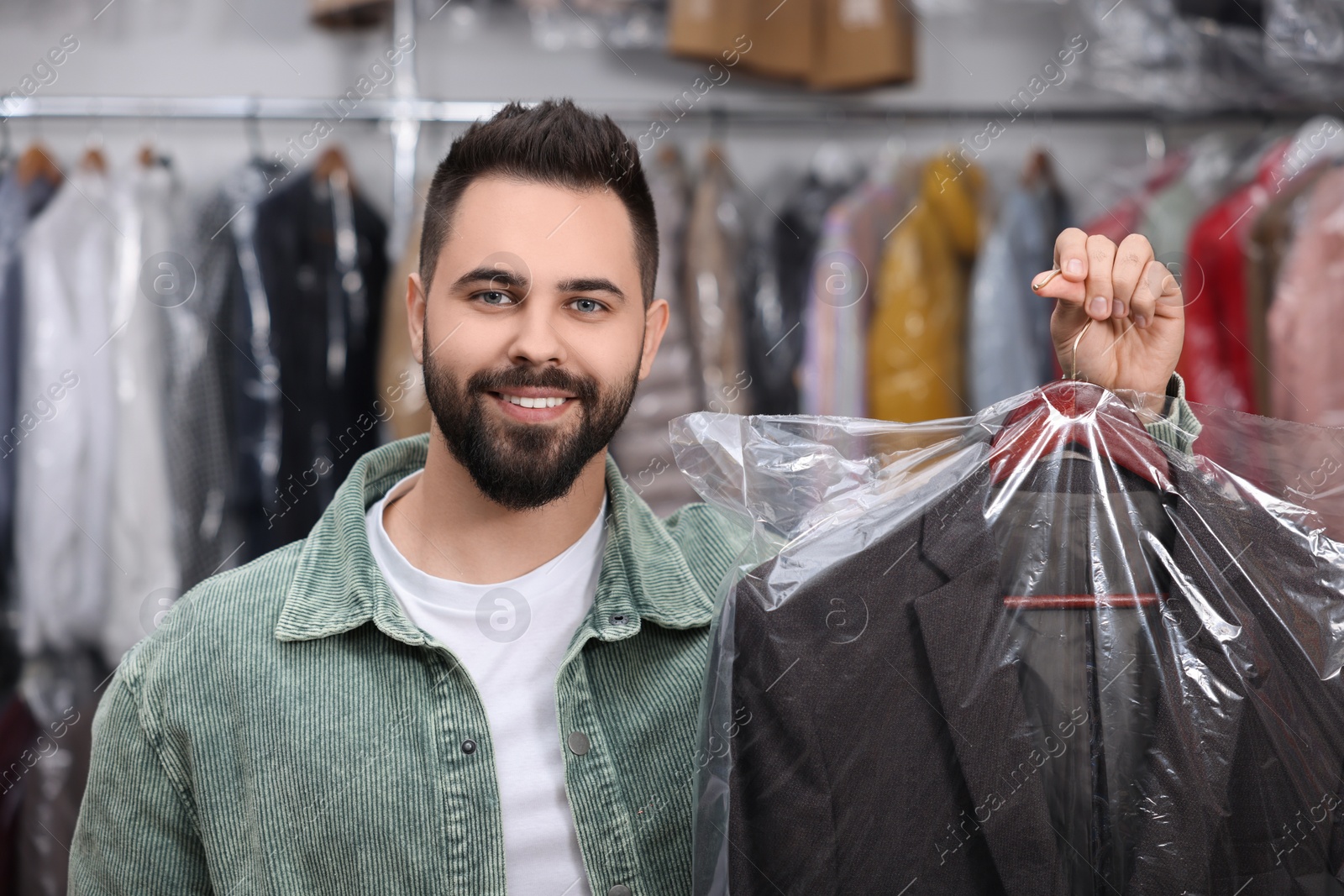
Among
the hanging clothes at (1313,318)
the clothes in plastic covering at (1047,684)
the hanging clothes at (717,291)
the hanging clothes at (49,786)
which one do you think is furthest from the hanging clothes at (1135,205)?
the hanging clothes at (49,786)

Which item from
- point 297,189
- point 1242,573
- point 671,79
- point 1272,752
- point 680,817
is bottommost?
point 680,817

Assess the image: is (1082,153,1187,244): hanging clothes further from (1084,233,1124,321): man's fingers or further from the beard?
the beard

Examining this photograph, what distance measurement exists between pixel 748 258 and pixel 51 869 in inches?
75.0

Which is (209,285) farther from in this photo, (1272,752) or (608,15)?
(1272,752)

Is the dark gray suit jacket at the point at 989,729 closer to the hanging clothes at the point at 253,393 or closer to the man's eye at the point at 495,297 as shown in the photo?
the man's eye at the point at 495,297

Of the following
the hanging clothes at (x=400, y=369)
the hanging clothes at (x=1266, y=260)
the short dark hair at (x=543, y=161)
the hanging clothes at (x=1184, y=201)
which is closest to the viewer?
the short dark hair at (x=543, y=161)

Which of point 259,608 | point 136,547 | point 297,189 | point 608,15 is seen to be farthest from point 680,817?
point 608,15

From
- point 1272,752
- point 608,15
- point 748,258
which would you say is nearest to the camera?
point 1272,752

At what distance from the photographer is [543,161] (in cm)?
118

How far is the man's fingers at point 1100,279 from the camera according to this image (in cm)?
102

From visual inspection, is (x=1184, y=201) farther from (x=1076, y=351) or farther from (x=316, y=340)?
(x=316, y=340)

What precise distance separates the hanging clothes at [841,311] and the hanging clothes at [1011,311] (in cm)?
24

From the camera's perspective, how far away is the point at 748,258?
2535mm

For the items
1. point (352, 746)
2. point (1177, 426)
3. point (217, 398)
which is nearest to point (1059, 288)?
point (1177, 426)
